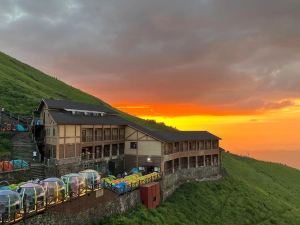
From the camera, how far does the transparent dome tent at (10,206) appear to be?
3141 cm

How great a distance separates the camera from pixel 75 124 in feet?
195

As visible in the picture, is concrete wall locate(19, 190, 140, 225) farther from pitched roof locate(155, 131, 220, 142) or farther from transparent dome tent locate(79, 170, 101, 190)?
pitched roof locate(155, 131, 220, 142)

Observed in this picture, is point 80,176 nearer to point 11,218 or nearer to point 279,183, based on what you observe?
point 11,218

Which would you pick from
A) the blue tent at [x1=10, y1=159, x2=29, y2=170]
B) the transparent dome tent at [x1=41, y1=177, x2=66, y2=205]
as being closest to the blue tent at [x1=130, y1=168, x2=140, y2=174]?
the blue tent at [x1=10, y1=159, x2=29, y2=170]

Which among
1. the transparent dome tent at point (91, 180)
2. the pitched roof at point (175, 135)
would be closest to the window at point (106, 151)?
the pitched roof at point (175, 135)

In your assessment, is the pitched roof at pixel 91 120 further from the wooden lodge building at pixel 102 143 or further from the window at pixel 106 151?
the window at pixel 106 151

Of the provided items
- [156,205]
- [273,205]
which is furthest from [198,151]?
[156,205]

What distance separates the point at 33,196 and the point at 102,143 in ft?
102

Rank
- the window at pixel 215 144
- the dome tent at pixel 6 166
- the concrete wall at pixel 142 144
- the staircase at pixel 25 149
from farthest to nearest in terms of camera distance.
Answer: the window at pixel 215 144 < the concrete wall at pixel 142 144 < the staircase at pixel 25 149 < the dome tent at pixel 6 166

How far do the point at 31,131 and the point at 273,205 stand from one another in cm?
5066

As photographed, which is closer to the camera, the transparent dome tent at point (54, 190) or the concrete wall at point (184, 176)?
the transparent dome tent at point (54, 190)

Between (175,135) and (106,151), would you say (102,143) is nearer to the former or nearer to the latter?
(106,151)

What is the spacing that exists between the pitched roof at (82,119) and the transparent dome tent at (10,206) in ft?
75.9

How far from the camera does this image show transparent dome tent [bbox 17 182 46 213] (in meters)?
34.6
